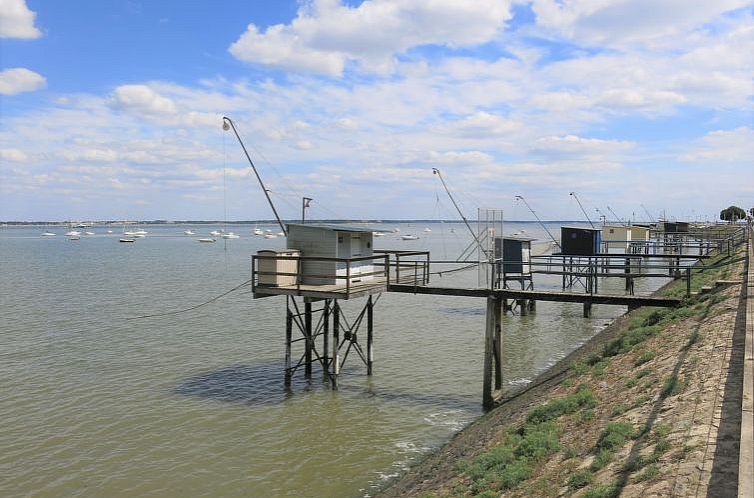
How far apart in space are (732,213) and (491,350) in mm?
A: 119213

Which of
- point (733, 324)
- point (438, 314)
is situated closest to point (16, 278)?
point (438, 314)

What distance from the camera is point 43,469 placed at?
1584 cm

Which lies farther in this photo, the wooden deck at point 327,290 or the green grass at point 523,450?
the wooden deck at point 327,290

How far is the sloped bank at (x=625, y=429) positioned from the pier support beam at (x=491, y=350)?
215cm

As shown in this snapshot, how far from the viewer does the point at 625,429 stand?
10.1m

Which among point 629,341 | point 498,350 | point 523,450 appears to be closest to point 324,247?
point 498,350

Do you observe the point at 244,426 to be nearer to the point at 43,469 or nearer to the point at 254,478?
the point at 254,478

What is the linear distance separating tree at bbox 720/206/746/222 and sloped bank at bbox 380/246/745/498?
114846mm

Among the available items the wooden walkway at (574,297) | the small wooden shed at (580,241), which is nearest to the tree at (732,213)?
the small wooden shed at (580,241)

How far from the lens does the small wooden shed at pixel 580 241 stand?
40062mm

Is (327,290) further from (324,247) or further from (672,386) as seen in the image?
(672,386)

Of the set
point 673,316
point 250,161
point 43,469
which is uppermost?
point 250,161

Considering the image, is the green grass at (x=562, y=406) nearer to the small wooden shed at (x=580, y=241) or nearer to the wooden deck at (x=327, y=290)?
the wooden deck at (x=327, y=290)

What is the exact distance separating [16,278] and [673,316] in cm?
7109
